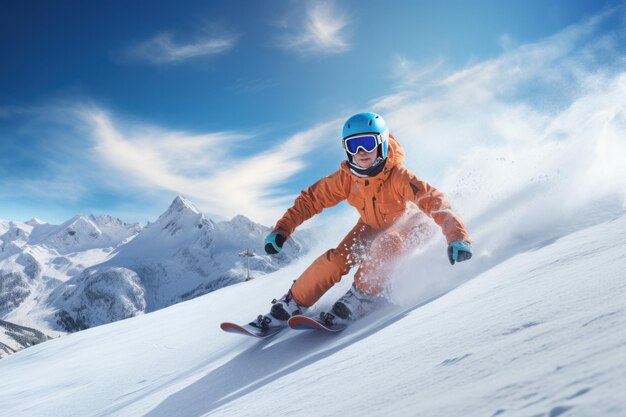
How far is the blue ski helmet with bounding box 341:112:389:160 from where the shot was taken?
14.9 feet

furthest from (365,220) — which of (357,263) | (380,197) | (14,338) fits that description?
(14,338)

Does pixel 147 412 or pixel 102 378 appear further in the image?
pixel 102 378

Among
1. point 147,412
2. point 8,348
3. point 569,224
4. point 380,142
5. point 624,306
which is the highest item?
point 8,348

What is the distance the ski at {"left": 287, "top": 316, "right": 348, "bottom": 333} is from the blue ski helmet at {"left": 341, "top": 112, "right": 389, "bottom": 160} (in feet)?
6.22

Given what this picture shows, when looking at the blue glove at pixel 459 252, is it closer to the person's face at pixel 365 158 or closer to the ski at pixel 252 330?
the person's face at pixel 365 158

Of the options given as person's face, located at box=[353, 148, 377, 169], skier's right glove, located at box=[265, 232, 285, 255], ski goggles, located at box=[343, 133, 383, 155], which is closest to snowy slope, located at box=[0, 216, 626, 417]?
skier's right glove, located at box=[265, 232, 285, 255]

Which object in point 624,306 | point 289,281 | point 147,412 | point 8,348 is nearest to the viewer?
point 624,306

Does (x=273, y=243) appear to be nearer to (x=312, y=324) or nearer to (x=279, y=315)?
(x=279, y=315)

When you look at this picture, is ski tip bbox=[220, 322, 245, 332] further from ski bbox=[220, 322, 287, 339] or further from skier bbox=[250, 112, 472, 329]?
skier bbox=[250, 112, 472, 329]

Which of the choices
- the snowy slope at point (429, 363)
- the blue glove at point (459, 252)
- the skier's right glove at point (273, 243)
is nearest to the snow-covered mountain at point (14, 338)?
the snowy slope at point (429, 363)

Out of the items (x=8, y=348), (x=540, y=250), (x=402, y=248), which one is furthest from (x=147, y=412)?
(x=8, y=348)

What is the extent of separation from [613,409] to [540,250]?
2.79 metres

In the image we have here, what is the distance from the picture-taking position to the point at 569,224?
12.3 ft

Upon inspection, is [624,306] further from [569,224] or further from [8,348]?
[8,348]
